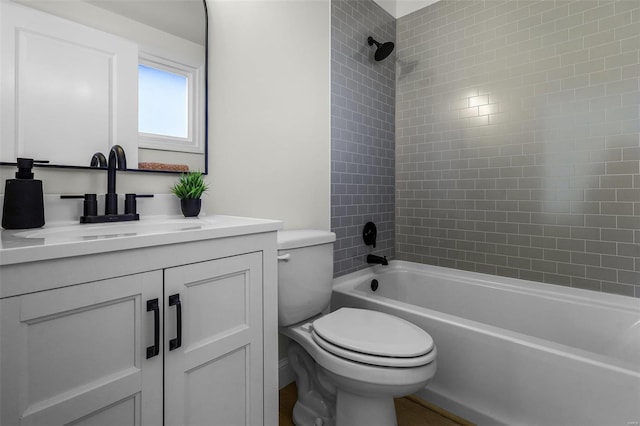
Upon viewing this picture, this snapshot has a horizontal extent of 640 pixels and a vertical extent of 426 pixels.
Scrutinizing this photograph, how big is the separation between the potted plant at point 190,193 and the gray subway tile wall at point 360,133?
0.98 m

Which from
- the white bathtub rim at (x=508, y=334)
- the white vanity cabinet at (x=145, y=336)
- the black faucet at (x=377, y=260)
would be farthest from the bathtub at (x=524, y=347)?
the white vanity cabinet at (x=145, y=336)

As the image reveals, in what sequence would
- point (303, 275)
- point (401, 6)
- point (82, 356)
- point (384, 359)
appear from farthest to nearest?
point (401, 6)
point (303, 275)
point (384, 359)
point (82, 356)

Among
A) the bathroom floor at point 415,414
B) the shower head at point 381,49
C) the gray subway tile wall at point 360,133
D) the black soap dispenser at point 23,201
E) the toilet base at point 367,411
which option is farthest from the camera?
the shower head at point 381,49

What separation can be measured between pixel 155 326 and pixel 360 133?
1933 millimetres

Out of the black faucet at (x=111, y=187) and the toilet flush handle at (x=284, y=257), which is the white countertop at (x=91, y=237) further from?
the toilet flush handle at (x=284, y=257)

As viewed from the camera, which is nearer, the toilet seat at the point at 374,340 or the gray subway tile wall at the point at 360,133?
the toilet seat at the point at 374,340

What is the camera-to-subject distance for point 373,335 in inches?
52.3

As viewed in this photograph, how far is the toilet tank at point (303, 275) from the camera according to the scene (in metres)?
1.47

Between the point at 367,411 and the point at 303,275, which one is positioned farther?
the point at 303,275

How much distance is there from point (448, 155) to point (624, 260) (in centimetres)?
121

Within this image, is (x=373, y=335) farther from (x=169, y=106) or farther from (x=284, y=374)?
(x=169, y=106)

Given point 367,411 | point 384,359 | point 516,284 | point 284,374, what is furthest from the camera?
point 516,284

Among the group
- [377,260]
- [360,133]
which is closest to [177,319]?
[377,260]

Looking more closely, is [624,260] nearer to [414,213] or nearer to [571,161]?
[571,161]
